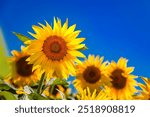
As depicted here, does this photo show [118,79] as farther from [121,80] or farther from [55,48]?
[55,48]

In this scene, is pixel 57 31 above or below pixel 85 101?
above

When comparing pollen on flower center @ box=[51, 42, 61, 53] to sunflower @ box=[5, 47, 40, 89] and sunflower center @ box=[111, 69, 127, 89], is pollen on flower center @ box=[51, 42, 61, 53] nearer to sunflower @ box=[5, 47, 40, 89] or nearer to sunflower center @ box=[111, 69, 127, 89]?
sunflower @ box=[5, 47, 40, 89]

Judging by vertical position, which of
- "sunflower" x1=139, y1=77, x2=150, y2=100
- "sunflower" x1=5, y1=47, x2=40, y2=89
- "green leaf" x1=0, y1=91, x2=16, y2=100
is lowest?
"green leaf" x1=0, y1=91, x2=16, y2=100

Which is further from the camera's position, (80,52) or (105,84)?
(105,84)

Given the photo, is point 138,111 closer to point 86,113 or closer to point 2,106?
point 86,113

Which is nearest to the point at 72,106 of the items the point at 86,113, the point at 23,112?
the point at 86,113

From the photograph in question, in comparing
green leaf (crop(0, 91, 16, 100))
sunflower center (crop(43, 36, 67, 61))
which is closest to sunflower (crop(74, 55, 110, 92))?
sunflower center (crop(43, 36, 67, 61))
